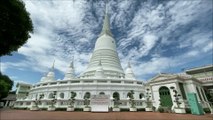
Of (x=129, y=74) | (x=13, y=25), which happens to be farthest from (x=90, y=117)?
(x=129, y=74)

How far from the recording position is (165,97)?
70.0ft

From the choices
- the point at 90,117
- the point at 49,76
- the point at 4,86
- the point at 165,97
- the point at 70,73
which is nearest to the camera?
the point at 90,117

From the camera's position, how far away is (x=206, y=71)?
3127cm

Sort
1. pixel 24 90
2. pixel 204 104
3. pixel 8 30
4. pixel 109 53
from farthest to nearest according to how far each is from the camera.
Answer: pixel 24 90, pixel 109 53, pixel 204 104, pixel 8 30

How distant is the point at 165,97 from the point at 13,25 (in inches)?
870

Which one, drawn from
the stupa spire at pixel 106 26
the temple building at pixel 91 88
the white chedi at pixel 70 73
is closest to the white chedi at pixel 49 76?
the white chedi at pixel 70 73

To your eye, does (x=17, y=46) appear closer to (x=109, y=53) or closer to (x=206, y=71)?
(x=109, y=53)

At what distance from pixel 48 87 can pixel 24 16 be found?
2117 cm

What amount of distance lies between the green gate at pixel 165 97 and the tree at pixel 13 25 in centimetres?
2091

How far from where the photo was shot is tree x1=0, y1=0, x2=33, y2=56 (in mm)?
8156

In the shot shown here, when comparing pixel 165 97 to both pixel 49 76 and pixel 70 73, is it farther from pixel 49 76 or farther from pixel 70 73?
pixel 49 76

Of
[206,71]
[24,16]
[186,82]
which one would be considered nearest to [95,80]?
[186,82]

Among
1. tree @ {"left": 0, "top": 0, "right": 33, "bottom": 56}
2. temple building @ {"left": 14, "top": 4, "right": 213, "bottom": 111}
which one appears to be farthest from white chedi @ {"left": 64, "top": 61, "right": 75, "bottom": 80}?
tree @ {"left": 0, "top": 0, "right": 33, "bottom": 56}

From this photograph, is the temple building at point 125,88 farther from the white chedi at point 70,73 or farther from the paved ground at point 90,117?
the paved ground at point 90,117
